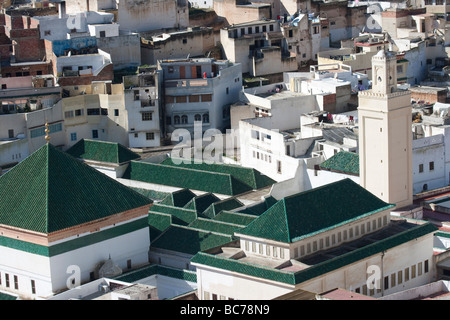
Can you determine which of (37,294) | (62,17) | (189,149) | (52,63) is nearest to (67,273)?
(37,294)

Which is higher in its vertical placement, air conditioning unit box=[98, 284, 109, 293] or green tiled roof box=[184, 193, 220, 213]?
green tiled roof box=[184, 193, 220, 213]

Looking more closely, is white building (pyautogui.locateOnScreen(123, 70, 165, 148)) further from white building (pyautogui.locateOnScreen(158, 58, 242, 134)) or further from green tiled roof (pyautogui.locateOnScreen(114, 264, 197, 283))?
green tiled roof (pyautogui.locateOnScreen(114, 264, 197, 283))

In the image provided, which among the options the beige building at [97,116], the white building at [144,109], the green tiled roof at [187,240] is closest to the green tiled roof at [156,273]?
the green tiled roof at [187,240]

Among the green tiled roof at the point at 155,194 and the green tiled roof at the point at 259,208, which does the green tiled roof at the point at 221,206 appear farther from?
the green tiled roof at the point at 155,194

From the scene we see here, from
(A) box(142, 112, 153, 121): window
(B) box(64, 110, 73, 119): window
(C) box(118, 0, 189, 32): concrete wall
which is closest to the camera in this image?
(B) box(64, 110, 73, 119): window

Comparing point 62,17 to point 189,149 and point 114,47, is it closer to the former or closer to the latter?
point 114,47

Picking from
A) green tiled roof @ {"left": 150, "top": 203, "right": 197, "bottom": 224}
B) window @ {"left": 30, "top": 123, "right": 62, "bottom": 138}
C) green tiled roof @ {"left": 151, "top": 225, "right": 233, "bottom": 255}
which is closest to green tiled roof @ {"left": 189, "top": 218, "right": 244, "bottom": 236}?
green tiled roof @ {"left": 151, "top": 225, "right": 233, "bottom": 255}

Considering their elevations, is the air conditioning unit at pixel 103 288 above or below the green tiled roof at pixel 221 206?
below
